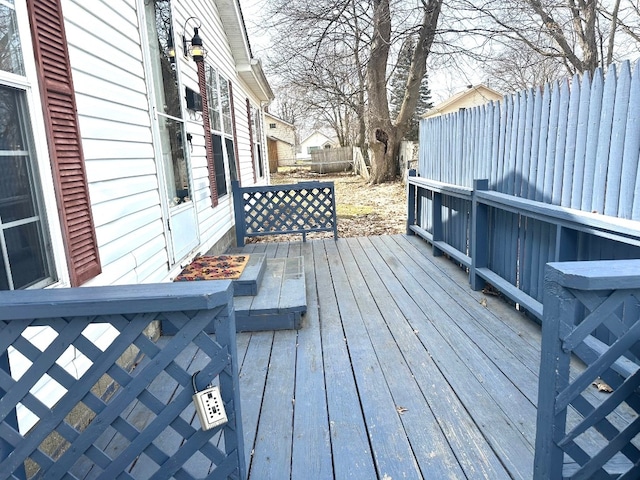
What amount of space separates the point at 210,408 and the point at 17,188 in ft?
4.02

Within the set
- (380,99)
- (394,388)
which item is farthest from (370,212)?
(394,388)

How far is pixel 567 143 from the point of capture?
104 inches

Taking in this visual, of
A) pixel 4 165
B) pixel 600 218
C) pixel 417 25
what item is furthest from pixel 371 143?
pixel 4 165

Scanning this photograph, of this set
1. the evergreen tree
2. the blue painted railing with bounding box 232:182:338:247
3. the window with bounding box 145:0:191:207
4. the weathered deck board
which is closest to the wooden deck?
the weathered deck board

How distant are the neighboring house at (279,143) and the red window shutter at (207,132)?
25501mm

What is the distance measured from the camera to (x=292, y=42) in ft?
36.1

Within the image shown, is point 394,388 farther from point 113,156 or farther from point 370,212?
point 370,212

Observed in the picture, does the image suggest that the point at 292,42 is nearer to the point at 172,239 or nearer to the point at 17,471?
the point at 172,239

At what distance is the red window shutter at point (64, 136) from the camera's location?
6.03 feet

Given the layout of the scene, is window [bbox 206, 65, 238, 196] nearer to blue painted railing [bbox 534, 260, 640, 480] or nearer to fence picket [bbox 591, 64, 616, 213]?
fence picket [bbox 591, 64, 616, 213]

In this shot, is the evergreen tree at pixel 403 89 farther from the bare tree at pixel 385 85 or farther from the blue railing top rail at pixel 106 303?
the blue railing top rail at pixel 106 303

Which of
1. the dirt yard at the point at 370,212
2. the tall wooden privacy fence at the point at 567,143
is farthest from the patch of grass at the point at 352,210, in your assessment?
the tall wooden privacy fence at the point at 567,143

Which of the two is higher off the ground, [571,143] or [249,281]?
[571,143]

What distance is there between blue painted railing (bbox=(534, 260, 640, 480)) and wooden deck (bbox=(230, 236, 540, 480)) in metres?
0.36
